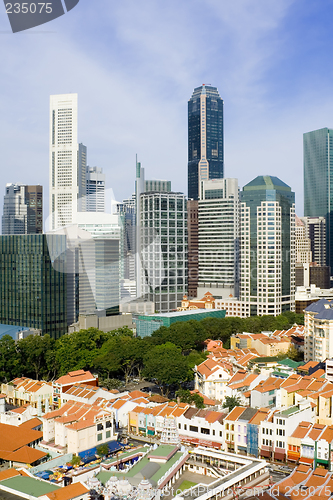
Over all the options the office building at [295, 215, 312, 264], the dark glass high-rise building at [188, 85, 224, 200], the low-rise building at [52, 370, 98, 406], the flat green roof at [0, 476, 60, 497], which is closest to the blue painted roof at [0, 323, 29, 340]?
the low-rise building at [52, 370, 98, 406]

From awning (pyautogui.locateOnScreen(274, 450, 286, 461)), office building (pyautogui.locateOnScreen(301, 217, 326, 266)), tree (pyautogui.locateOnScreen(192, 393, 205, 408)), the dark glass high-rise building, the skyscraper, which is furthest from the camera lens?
the dark glass high-rise building

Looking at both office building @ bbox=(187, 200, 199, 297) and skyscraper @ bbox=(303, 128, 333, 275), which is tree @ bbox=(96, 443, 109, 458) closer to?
office building @ bbox=(187, 200, 199, 297)

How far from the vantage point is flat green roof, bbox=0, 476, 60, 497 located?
1228cm

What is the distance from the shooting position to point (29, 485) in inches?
498

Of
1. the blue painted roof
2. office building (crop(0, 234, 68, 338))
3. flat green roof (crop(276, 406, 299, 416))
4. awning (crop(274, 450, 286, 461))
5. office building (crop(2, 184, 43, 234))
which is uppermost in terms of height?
office building (crop(2, 184, 43, 234))

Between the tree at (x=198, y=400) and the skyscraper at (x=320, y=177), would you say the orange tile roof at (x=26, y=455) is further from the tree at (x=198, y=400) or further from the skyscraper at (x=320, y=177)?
the skyscraper at (x=320, y=177)

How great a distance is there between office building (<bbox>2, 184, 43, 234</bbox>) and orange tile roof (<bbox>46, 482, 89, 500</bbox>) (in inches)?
2326

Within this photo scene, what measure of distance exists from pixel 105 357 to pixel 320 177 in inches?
2581

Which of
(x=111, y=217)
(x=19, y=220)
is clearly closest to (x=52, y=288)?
(x=111, y=217)

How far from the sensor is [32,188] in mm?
73125

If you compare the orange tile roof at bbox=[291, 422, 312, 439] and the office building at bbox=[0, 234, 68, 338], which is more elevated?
the office building at bbox=[0, 234, 68, 338]

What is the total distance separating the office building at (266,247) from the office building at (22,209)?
121 ft

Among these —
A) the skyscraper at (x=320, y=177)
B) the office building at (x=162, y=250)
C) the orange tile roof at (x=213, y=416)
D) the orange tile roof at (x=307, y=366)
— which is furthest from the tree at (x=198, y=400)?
the skyscraper at (x=320, y=177)

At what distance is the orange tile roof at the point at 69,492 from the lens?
465 inches
